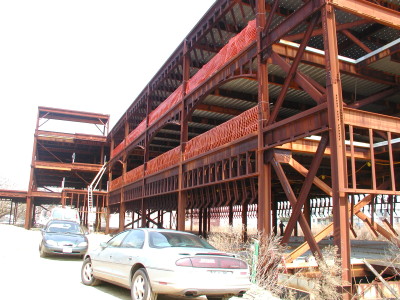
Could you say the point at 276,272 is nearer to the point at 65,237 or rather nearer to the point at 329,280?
the point at 329,280

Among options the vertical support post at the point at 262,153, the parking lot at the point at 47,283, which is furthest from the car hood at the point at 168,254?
the vertical support post at the point at 262,153

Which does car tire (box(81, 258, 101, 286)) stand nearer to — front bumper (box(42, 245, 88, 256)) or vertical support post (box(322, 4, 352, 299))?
front bumper (box(42, 245, 88, 256))

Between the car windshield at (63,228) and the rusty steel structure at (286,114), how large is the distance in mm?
4789

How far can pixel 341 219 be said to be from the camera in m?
8.33

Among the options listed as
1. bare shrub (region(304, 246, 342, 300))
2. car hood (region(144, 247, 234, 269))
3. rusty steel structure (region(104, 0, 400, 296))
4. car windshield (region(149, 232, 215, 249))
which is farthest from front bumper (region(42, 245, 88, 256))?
bare shrub (region(304, 246, 342, 300))

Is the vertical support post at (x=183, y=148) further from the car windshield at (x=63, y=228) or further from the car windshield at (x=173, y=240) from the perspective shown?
the car windshield at (x=173, y=240)

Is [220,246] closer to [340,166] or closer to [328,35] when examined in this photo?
[340,166]

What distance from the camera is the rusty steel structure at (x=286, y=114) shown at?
9.56 m

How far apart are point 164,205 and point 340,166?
15.2 metres

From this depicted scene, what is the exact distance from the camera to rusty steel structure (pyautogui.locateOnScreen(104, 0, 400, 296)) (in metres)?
9.54

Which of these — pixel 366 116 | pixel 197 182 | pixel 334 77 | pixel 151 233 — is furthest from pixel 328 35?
pixel 197 182

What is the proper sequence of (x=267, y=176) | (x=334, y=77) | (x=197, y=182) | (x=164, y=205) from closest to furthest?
(x=334, y=77) < (x=267, y=176) < (x=197, y=182) < (x=164, y=205)

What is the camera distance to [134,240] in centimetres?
778

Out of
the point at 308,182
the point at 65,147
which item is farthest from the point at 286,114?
the point at 65,147
